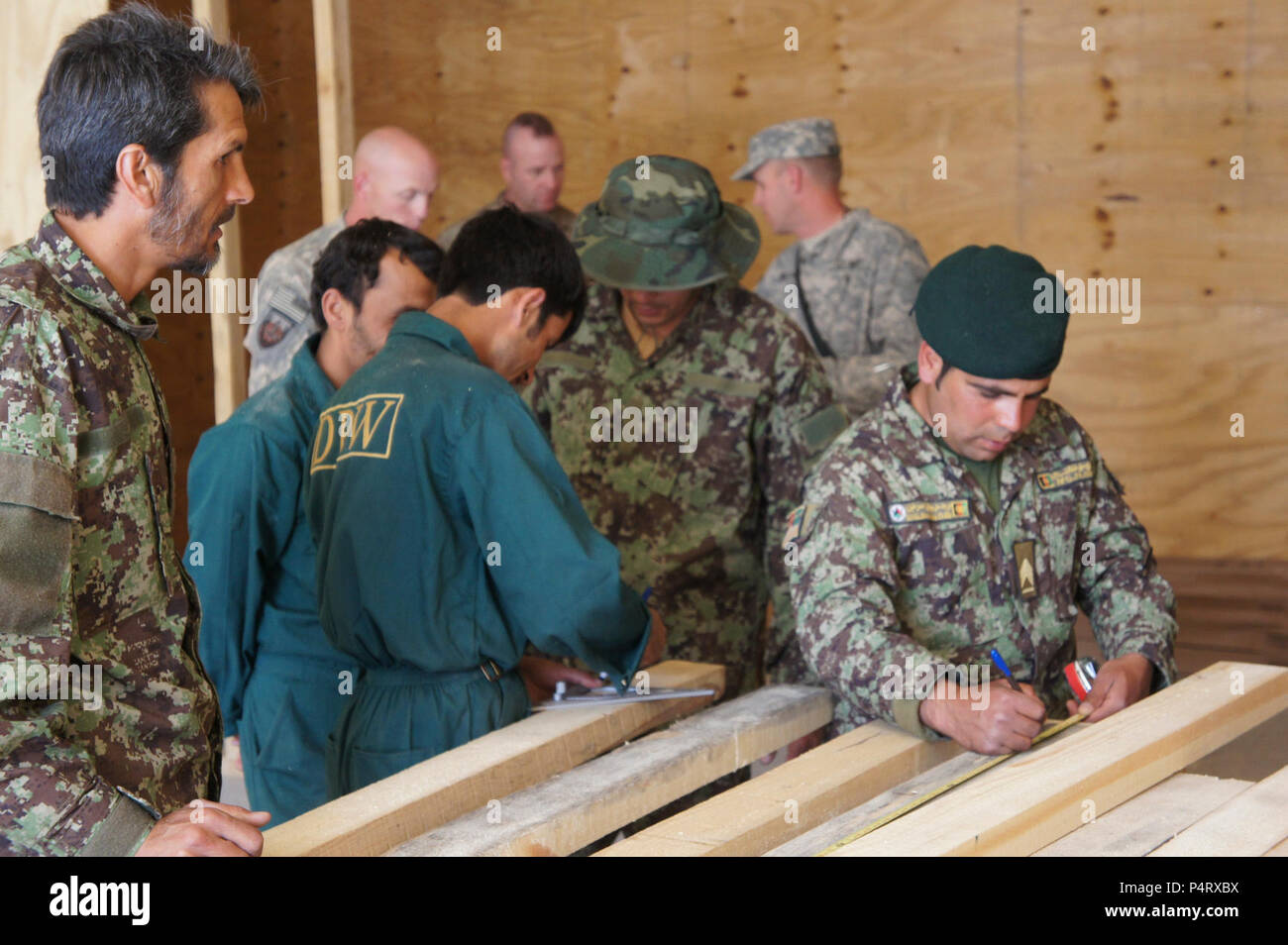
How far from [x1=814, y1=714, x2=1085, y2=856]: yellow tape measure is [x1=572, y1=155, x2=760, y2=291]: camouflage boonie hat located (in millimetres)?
1550

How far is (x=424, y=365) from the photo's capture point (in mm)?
2369

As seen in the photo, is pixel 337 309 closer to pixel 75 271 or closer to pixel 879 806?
pixel 75 271

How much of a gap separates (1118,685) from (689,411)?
1423 millimetres

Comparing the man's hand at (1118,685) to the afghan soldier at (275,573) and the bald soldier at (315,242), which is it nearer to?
the afghan soldier at (275,573)

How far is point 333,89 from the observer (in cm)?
441

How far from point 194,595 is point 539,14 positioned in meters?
5.71

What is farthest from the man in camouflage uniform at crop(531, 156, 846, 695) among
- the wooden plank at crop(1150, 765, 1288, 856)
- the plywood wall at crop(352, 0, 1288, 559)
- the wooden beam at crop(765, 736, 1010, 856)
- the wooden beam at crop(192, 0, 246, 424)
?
the plywood wall at crop(352, 0, 1288, 559)

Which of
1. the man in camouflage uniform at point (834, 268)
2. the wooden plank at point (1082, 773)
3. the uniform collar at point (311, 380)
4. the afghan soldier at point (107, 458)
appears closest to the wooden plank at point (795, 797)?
the wooden plank at point (1082, 773)

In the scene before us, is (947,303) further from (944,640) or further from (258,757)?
(258,757)

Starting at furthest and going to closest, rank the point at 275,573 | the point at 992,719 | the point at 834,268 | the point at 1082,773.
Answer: the point at 834,268
the point at 275,573
the point at 992,719
the point at 1082,773

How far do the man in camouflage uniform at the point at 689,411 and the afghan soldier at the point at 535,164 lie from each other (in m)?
1.96

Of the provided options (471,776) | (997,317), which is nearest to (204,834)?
(471,776)
